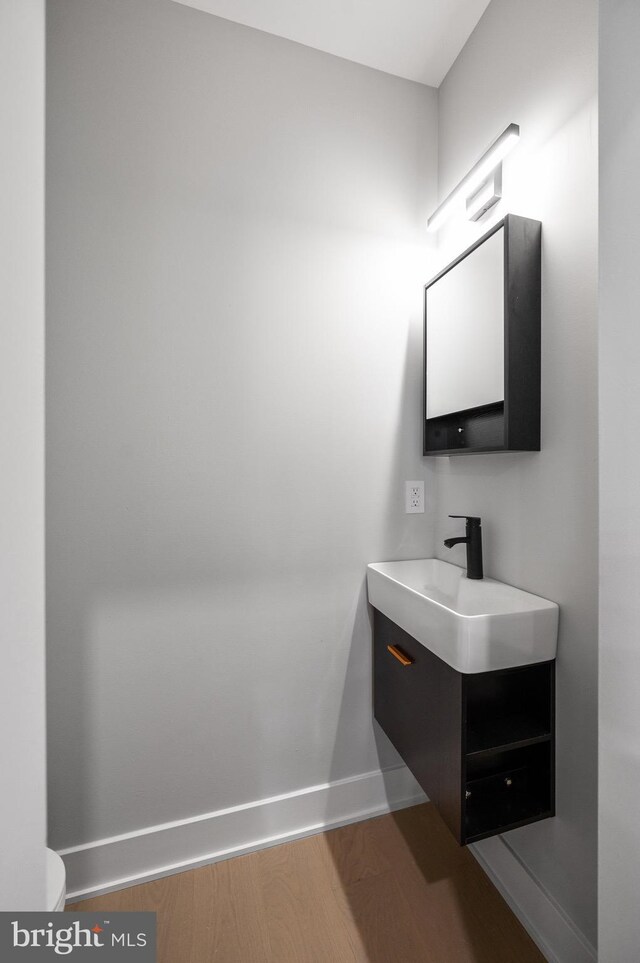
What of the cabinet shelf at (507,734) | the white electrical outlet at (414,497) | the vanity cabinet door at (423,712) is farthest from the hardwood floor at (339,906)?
the white electrical outlet at (414,497)

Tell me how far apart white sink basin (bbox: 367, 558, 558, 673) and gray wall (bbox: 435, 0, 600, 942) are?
0.05 meters

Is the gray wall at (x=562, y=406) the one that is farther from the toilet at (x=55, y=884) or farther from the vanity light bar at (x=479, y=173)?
the toilet at (x=55, y=884)

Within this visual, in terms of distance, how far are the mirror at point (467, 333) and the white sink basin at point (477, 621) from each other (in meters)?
0.53

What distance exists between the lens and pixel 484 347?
117 centimetres

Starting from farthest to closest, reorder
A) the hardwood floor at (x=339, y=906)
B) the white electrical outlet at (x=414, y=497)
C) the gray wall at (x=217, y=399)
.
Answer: the white electrical outlet at (x=414, y=497) → the gray wall at (x=217, y=399) → the hardwood floor at (x=339, y=906)

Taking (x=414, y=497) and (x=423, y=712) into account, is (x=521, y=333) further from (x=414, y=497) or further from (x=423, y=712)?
(x=423, y=712)

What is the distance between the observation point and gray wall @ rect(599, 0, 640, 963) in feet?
2.17

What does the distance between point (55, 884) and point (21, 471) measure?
100 centimetres

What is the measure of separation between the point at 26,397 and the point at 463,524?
1.23 metres

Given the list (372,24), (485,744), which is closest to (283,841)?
(485,744)

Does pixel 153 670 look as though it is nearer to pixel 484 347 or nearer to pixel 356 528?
pixel 356 528

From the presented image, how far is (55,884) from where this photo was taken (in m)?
0.97

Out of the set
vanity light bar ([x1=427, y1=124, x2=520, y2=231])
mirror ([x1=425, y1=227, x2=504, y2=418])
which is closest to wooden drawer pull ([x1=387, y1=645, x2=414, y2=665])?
mirror ([x1=425, y1=227, x2=504, y2=418])

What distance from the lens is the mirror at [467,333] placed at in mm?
1118
